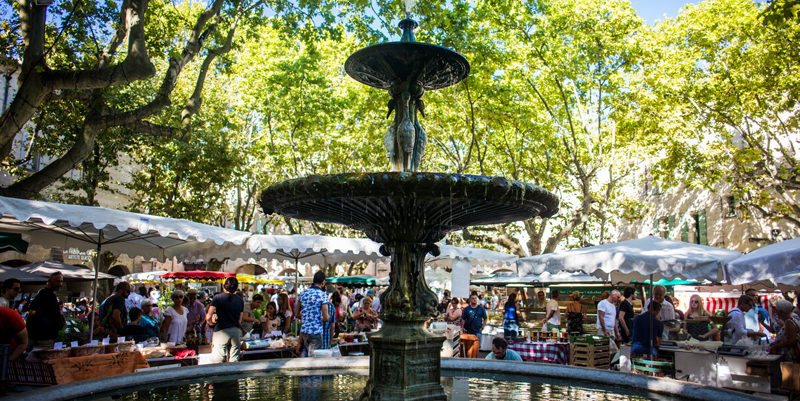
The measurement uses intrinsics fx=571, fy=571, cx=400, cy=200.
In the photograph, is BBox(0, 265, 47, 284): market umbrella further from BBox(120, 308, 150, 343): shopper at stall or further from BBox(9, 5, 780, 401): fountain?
BBox(9, 5, 780, 401): fountain

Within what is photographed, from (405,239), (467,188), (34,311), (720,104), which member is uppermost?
(720,104)

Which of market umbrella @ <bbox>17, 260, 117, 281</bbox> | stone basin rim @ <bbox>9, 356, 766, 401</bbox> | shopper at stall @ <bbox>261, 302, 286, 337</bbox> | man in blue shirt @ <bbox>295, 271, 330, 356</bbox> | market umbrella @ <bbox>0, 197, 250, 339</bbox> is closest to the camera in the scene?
stone basin rim @ <bbox>9, 356, 766, 401</bbox>

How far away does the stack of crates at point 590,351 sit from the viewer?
909 centimetres

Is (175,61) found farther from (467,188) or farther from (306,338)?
(467,188)

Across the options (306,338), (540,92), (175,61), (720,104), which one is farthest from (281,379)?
(720,104)

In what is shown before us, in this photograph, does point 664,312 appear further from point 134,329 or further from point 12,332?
point 12,332

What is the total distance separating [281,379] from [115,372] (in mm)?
2014

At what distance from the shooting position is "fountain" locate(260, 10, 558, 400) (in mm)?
4512

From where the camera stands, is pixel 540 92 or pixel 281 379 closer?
pixel 281 379

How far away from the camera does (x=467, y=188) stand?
4480 millimetres

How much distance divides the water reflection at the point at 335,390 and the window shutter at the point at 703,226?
25169 millimetres

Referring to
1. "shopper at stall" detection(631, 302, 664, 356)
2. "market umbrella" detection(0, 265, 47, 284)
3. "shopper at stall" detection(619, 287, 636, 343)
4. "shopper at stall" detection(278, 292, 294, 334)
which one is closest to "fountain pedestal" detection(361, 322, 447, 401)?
"shopper at stall" detection(631, 302, 664, 356)

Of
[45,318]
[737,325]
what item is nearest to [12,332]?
[45,318]

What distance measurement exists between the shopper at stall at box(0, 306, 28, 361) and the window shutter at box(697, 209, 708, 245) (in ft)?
93.3
